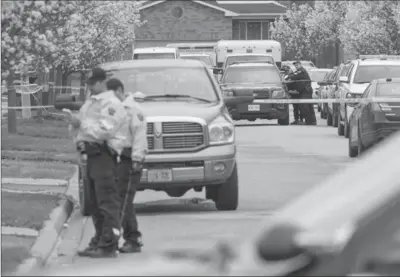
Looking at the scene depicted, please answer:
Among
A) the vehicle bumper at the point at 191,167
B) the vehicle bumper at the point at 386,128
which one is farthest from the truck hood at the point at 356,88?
the vehicle bumper at the point at 191,167

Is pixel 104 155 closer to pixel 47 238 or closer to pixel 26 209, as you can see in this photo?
pixel 47 238

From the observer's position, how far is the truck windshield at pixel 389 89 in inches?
918

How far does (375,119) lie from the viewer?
2177cm

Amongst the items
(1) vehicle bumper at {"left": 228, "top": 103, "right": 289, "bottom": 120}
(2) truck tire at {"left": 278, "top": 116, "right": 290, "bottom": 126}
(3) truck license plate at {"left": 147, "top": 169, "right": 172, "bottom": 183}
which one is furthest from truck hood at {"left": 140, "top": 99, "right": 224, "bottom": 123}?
(2) truck tire at {"left": 278, "top": 116, "right": 290, "bottom": 126}

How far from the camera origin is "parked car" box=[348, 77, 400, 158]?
71.1 ft

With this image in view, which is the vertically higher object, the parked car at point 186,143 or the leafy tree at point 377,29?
the parked car at point 186,143

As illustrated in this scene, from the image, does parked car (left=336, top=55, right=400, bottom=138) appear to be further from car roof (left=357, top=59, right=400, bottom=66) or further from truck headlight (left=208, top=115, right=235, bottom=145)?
truck headlight (left=208, top=115, right=235, bottom=145)

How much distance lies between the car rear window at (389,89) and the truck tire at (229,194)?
856 centimetres

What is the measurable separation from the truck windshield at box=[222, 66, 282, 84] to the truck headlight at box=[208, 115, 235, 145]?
20.0 m

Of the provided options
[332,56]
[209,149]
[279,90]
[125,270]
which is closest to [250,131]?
[279,90]

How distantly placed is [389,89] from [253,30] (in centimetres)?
7523

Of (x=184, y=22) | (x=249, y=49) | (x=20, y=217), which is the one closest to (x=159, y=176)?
(x=20, y=217)

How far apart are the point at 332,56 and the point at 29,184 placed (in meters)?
74.3

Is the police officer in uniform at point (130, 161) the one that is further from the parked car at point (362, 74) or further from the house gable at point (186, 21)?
the house gable at point (186, 21)
